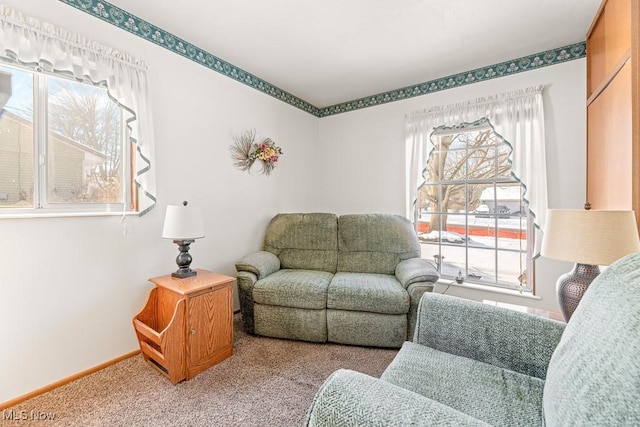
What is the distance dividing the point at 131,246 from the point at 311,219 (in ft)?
5.26

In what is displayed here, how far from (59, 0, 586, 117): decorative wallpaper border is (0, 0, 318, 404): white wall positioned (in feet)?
0.21

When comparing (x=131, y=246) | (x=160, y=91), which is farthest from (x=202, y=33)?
(x=131, y=246)

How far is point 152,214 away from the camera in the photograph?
2.10 metres

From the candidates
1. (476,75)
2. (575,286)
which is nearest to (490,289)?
(575,286)

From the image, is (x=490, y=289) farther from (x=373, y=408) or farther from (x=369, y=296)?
(x=373, y=408)

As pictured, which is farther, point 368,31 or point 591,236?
point 368,31

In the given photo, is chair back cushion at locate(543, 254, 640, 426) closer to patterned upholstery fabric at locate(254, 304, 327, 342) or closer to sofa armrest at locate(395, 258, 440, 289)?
sofa armrest at locate(395, 258, 440, 289)

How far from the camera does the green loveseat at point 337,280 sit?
6.90ft

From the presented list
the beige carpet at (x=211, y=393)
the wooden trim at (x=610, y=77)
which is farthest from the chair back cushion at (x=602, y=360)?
the wooden trim at (x=610, y=77)

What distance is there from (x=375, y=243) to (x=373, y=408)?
2122 mm

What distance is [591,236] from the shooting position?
123cm

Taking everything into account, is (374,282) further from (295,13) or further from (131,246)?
(295,13)

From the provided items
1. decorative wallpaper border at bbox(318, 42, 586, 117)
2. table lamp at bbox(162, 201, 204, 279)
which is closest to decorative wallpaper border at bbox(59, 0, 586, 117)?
decorative wallpaper border at bbox(318, 42, 586, 117)

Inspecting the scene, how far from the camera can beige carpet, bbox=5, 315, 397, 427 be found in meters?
1.43
